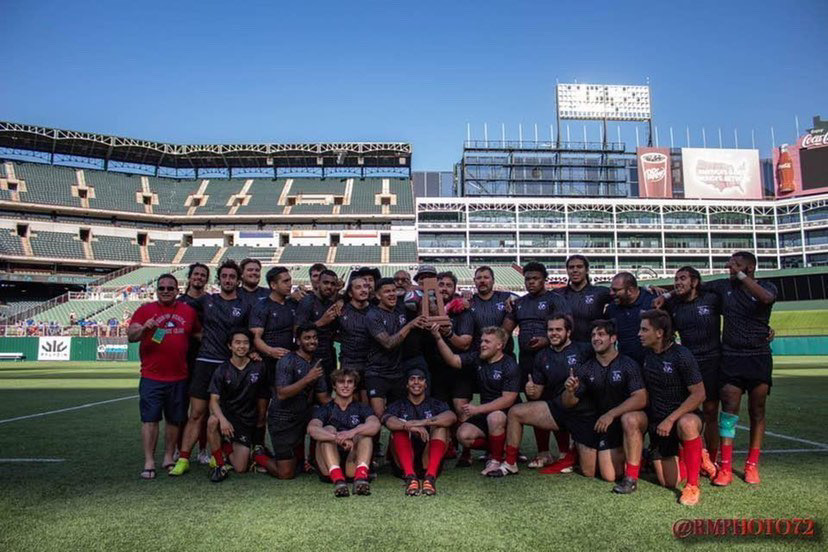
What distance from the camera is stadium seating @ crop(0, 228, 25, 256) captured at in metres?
48.0

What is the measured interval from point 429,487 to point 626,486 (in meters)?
1.71

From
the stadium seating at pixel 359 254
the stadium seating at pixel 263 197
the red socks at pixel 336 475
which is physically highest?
the stadium seating at pixel 263 197

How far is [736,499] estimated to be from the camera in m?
4.79

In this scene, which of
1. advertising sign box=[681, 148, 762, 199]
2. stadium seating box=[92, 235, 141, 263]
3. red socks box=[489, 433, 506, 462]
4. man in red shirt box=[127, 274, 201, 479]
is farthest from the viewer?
advertising sign box=[681, 148, 762, 199]

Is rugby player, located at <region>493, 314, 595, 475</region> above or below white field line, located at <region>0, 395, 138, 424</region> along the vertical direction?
above

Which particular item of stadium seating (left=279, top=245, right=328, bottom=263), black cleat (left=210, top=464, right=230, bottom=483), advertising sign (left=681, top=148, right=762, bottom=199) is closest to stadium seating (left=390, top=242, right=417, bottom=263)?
stadium seating (left=279, top=245, right=328, bottom=263)

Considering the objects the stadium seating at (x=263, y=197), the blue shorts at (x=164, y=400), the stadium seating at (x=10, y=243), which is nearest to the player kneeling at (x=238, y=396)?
the blue shorts at (x=164, y=400)

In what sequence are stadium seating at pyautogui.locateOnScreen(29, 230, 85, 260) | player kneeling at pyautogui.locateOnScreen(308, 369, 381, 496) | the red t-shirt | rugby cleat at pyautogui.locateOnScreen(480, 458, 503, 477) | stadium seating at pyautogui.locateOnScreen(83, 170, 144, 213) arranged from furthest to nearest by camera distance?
1. stadium seating at pyautogui.locateOnScreen(83, 170, 144, 213)
2. stadium seating at pyautogui.locateOnScreen(29, 230, 85, 260)
3. the red t-shirt
4. rugby cleat at pyautogui.locateOnScreen(480, 458, 503, 477)
5. player kneeling at pyautogui.locateOnScreen(308, 369, 381, 496)

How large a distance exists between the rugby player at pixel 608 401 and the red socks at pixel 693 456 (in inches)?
15.0

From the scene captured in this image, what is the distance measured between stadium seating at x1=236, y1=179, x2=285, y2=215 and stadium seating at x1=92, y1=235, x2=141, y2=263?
395 inches

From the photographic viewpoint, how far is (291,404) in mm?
5965

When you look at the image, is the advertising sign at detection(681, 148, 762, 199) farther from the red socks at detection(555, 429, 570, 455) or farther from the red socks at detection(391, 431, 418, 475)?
the red socks at detection(391, 431, 418, 475)

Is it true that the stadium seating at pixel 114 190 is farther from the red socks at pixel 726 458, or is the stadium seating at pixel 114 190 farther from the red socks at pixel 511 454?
the red socks at pixel 726 458

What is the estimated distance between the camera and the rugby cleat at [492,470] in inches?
224
